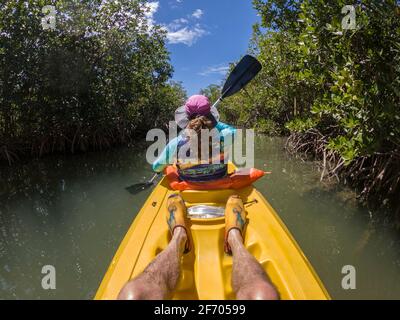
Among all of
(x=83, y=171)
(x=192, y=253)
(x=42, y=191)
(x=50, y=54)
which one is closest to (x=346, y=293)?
(x=192, y=253)

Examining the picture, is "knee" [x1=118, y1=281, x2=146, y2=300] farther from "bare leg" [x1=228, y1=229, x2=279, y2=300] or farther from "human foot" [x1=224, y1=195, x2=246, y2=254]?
"human foot" [x1=224, y1=195, x2=246, y2=254]

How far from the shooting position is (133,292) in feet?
5.08

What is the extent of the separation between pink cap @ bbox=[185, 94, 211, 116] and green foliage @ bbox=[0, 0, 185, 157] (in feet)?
30.3

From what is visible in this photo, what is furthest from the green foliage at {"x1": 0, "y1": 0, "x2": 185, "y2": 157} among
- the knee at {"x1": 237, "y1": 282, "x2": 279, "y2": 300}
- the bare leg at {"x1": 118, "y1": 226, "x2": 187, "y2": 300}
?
the knee at {"x1": 237, "y1": 282, "x2": 279, "y2": 300}

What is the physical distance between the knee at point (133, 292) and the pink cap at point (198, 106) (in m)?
1.88

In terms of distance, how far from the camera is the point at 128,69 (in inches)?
561

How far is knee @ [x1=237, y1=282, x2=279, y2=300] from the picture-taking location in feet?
5.05

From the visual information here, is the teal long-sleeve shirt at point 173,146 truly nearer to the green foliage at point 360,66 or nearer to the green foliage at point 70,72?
the green foliage at point 360,66

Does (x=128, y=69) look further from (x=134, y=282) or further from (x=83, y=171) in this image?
(x=134, y=282)

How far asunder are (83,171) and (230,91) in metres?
5.83

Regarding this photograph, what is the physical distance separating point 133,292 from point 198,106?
1959mm

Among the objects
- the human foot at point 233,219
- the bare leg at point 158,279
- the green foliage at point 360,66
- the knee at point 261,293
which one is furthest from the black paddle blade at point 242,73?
the knee at point 261,293

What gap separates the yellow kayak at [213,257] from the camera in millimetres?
2000

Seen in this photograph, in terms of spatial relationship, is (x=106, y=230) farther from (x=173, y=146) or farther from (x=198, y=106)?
(x=198, y=106)
